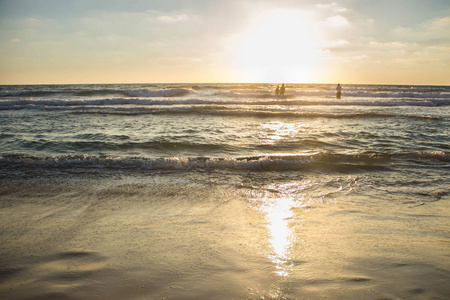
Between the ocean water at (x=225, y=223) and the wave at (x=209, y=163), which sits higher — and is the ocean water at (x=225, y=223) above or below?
below

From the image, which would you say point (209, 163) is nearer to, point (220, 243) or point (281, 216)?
point (281, 216)

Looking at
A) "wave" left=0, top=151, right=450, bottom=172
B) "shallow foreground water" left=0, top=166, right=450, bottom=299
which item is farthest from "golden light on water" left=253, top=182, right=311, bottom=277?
"wave" left=0, top=151, right=450, bottom=172

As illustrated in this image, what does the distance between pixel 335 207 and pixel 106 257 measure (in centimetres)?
306

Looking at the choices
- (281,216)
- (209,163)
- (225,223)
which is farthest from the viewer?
(209,163)

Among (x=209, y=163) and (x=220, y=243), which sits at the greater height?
(x=209, y=163)

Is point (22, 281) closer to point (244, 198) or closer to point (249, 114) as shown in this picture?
point (244, 198)

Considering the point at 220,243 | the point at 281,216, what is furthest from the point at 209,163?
the point at 220,243

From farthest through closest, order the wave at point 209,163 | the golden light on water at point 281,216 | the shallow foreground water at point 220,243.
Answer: the wave at point 209,163, the golden light on water at point 281,216, the shallow foreground water at point 220,243

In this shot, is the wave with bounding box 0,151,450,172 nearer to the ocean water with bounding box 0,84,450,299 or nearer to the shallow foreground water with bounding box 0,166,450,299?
the ocean water with bounding box 0,84,450,299

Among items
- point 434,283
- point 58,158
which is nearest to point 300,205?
point 434,283

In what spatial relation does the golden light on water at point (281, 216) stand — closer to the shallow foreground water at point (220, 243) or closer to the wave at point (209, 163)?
the shallow foreground water at point (220, 243)

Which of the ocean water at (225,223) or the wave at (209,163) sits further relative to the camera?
the wave at (209,163)

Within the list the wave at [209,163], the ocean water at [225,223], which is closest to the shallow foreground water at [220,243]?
the ocean water at [225,223]

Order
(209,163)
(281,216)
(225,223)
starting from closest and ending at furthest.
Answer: (225,223) < (281,216) < (209,163)
